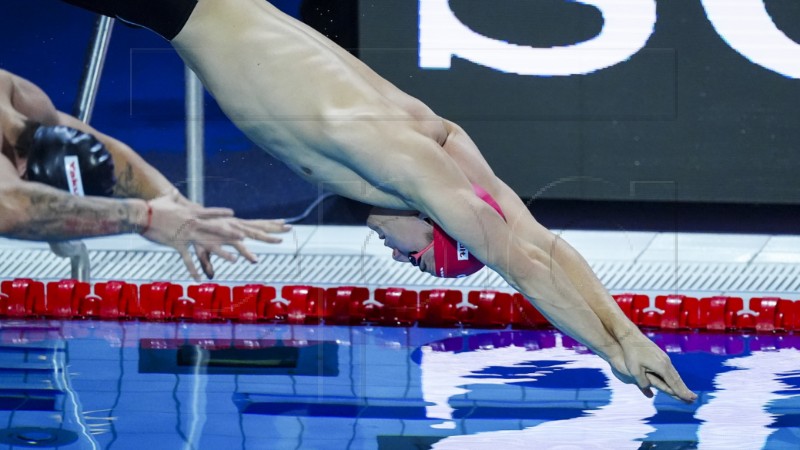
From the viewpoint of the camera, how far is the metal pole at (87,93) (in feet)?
19.1

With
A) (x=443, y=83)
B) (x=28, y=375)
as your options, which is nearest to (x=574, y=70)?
(x=443, y=83)

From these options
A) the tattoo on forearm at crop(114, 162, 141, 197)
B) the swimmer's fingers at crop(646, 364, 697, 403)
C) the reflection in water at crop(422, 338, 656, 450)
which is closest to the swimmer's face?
the reflection in water at crop(422, 338, 656, 450)

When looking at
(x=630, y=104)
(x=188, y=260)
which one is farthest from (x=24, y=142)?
(x=630, y=104)

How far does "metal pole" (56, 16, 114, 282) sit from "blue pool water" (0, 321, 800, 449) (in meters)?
0.55

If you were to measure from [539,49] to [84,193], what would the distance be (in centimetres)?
232

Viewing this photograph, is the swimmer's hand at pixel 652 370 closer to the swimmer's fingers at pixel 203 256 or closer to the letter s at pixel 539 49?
the swimmer's fingers at pixel 203 256

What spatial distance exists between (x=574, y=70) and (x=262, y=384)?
2.34 meters

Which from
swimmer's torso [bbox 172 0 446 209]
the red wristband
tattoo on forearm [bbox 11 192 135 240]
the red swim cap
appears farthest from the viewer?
tattoo on forearm [bbox 11 192 135 240]

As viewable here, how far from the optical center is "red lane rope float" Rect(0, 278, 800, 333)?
5.28 m

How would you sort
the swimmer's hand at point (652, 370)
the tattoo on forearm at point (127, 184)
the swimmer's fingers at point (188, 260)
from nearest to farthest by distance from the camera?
1. the swimmer's hand at point (652, 370)
2. the swimmer's fingers at point (188, 260)
3. the tattoo on forearm at point (127, 184)

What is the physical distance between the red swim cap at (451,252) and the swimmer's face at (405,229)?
0.08 m

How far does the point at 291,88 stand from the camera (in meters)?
2.96

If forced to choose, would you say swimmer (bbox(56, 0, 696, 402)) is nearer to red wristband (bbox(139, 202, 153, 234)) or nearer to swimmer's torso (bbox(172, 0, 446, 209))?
swimmer's torso (bbox(172, 0, 446, 209))

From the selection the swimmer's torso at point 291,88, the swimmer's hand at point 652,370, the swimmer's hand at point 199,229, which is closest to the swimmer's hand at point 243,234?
the swimmer's hand at point 199,229
